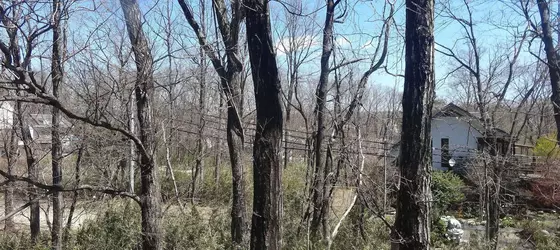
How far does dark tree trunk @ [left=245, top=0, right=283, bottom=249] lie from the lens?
209 inches

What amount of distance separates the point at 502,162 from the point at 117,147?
888cm

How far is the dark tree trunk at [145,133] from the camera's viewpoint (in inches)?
262

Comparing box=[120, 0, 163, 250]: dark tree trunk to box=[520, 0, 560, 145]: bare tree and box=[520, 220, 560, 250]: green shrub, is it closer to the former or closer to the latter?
box=[520, 0, 560, 145]: bare tree

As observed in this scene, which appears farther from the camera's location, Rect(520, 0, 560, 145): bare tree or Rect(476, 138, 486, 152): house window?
Rect(476, 138, 486, 152): house window

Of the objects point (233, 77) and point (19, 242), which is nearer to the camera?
point (233, 77)

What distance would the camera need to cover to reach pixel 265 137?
17.5 ft

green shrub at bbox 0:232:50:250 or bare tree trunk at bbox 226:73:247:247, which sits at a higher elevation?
bare tree trunk at bbox 226:73:247:247

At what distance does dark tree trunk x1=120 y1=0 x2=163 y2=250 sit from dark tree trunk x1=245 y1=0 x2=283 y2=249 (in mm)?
1981

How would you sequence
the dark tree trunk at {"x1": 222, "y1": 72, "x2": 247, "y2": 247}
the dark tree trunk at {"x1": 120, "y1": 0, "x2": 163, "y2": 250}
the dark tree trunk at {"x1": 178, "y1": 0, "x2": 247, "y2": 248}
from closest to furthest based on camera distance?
1. the dark tree trunk at {"x1": 120, "y1": 0, "x2": 163, "y2": 250}
2. the dark tree trunk at {"x1": 178, "y1": 0, "x2": 247, "y2": 248}
3. the dark tree trunk at {"x1": 222, "y1": 72, "x2": 247, "y2": 247}

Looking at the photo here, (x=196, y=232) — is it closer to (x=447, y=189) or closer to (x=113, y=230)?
(x=113, y=230)

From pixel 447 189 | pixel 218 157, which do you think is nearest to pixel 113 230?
pixel 218 157

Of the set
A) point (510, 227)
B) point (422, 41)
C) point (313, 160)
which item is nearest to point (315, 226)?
point (313, 160)

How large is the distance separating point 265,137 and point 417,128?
5.67 ft

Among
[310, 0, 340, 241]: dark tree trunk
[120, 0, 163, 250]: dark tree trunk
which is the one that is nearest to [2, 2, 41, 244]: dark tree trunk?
[120, 0, 163, 250]: dark tree trunk
